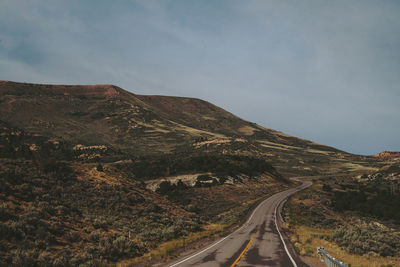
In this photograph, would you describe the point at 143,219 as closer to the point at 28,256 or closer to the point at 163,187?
the point at 28,256

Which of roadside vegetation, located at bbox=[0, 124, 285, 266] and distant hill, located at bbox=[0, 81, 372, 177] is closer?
roadside vegetation, located at bbox=[0, 124, 285, 266]

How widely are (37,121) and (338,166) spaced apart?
147242 millimetres

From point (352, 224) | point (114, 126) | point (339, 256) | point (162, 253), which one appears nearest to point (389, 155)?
point (352, 224)

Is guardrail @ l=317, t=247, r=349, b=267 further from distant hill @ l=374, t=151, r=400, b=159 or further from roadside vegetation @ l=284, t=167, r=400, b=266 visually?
distant hill @ l=374, t=151, r=400, b=159

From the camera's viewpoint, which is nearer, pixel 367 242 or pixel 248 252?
pixel 248 252

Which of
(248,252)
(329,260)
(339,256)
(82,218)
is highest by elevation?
(329,260)

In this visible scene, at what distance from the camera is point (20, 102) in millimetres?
128500

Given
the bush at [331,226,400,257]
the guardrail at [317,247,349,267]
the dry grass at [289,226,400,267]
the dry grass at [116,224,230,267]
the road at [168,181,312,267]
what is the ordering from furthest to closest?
the bush at [331,226,400,257], the dry grass at [116,224,230,267], the road at [168,181,312,267], the dry grass at [289,226,400,267], the guardrail at [317,247,349,267]

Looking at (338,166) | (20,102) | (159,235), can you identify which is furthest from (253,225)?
(20,102)

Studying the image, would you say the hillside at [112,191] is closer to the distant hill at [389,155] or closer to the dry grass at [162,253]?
the dry grass at [162,253]

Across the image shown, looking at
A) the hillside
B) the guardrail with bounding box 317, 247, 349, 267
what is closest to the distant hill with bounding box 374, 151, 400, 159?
the hillside

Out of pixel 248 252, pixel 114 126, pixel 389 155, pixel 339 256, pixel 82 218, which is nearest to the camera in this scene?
pixel 339 256

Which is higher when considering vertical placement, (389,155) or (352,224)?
(389,155)

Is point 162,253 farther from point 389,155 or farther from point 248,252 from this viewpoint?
point 389,155
